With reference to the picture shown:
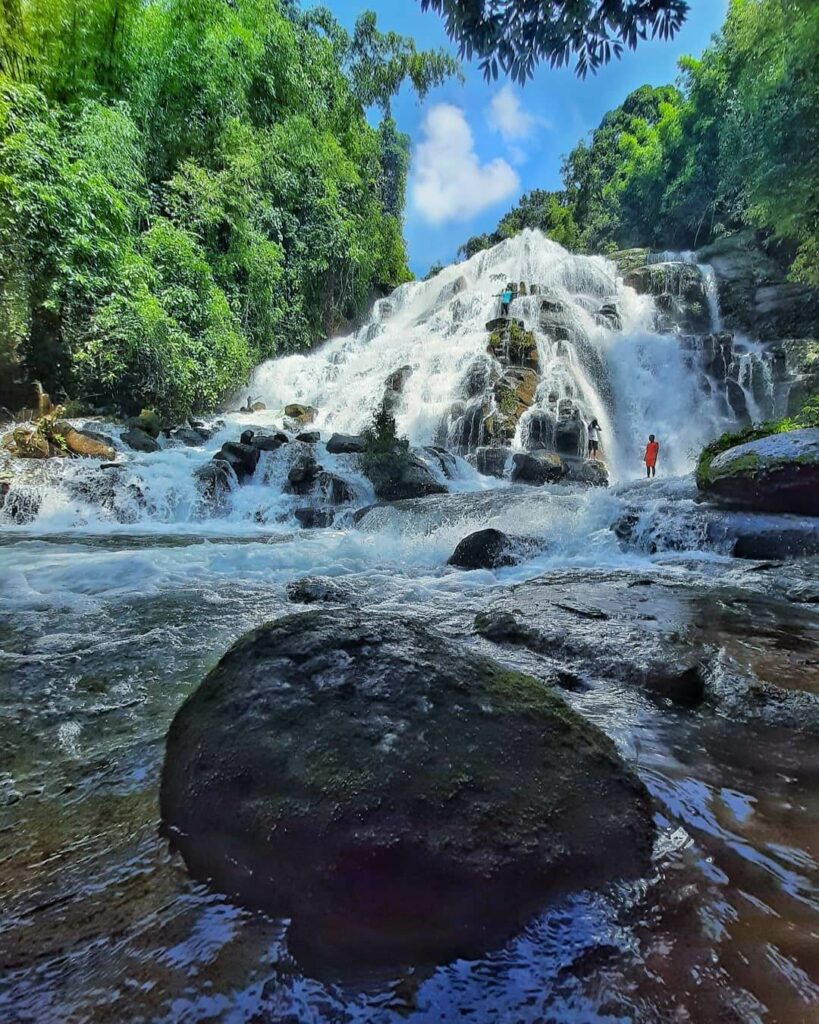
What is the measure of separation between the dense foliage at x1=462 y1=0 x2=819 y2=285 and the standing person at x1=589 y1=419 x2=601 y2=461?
5958mm

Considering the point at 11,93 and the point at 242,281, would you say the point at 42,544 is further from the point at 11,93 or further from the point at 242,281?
the point at 242,281

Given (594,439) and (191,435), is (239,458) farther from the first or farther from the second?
(594,439)

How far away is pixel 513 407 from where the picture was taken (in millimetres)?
16000

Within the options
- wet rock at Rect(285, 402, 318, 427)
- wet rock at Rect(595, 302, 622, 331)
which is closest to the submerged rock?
wet rock at Rect(285, 402, 318, 427)

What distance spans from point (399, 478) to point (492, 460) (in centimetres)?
344

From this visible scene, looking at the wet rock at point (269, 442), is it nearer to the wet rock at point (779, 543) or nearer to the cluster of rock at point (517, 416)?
the cluster of rock at point (517, 416)

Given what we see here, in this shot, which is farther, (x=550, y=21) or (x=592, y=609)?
(x=592, y=609)

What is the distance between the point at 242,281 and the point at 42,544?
14.1m

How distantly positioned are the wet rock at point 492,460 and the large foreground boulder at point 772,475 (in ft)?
20.6

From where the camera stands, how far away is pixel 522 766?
1712 millimetres

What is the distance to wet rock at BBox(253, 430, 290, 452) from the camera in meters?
12.7

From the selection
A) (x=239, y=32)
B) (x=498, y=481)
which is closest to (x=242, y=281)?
(x=239, y=32)

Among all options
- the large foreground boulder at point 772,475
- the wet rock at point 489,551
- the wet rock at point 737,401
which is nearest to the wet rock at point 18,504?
the wet rock at point 489,551

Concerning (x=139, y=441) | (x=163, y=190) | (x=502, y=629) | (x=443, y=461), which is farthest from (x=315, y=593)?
(x=163, y=190)
